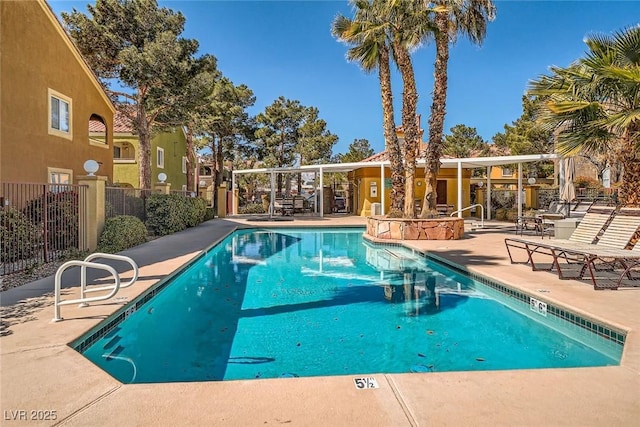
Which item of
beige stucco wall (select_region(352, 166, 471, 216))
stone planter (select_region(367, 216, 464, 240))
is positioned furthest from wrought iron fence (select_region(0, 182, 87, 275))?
beige stucco wall (select_region(352, 166, 471, 216))

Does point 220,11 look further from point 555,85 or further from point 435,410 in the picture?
point 435,410

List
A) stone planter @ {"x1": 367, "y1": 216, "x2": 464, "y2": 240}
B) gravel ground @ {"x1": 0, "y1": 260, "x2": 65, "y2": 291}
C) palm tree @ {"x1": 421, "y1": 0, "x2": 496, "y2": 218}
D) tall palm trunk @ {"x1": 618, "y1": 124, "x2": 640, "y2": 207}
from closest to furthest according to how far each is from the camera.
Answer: gravel ground @ {"x1": 0, "y1": 260, "x2": 65, "y2": 291} → tall palm trunk @ {"x1": 618, "y1": 124, "x2": 640, "y2": 207} → palm tree @ {"x1": 421, "y1": 0, "x2": 496, "y2": 218} → stone planter @ {"x1": 367, "y1": 216, "x2": 464, "y2": 240}

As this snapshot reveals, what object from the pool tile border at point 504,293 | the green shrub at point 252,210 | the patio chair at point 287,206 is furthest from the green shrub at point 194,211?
the pool tile border at point 504,293

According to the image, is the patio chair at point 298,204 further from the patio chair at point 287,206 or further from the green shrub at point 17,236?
the green shrub at point 17,236

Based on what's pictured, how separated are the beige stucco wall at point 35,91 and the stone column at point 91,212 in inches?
106

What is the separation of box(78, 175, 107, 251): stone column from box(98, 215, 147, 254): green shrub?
25 centimetres

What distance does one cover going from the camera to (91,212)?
34.9ft

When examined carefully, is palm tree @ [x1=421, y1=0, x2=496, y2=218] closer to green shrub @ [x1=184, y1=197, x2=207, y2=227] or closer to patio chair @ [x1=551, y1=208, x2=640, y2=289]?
patio chair @ [x1=551, y1=208, x2=640, y2=289]

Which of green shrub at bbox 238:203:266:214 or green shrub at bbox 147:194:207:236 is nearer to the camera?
green shrub at bbox 147:194:207:236

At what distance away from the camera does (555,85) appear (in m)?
9.49

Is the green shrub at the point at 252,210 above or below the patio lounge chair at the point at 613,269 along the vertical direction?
above

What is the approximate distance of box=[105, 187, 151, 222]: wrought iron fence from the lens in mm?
12113

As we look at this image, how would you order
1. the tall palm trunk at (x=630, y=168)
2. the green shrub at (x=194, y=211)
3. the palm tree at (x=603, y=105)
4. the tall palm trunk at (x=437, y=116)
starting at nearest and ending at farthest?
the palm tree at (x=603, y=105) → the tall palm trunk at (x=630, y=168) → the tall palm trunk at (x=437, y=116) → the green shrub at (x=194, y=211)

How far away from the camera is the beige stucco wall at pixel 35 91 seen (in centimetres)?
1113
